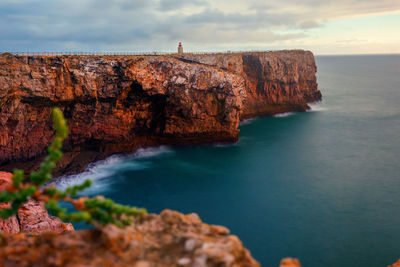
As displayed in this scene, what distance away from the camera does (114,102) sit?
41656 mm

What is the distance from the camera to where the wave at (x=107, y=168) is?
1373 inches

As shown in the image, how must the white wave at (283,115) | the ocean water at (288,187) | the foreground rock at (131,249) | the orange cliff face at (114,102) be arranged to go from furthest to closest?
the white wave at (283,115) < the orange cliff face at (114,102) < the ocean water at (288,187) < the foreground rock at (131,249)

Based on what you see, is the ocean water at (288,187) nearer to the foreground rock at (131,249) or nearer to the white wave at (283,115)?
the white wave at (283,115)

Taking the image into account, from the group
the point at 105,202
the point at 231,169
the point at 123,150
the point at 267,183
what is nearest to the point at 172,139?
the point at 123,150

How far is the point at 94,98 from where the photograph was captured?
39562mm

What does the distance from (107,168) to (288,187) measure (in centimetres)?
2218

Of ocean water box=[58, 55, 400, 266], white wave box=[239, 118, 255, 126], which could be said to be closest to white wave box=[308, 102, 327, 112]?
ocean water box=[58, 55, 400, 266]

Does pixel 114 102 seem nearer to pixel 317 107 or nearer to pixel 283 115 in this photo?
pixel 283 115

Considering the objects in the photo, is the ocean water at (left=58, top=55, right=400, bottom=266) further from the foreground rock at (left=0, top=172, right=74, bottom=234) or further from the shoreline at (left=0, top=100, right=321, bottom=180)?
the foreground rock at (left=0, top=172, right=74, bottom=234)

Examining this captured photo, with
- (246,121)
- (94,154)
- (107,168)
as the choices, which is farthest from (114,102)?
(246,121)

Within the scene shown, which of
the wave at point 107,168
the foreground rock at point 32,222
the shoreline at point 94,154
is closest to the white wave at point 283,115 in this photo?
the shoreline at point 94,154

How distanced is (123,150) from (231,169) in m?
15.7

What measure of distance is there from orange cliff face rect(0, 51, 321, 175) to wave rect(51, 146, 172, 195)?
1.42 metres

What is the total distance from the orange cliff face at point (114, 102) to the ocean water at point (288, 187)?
3.15 metres
